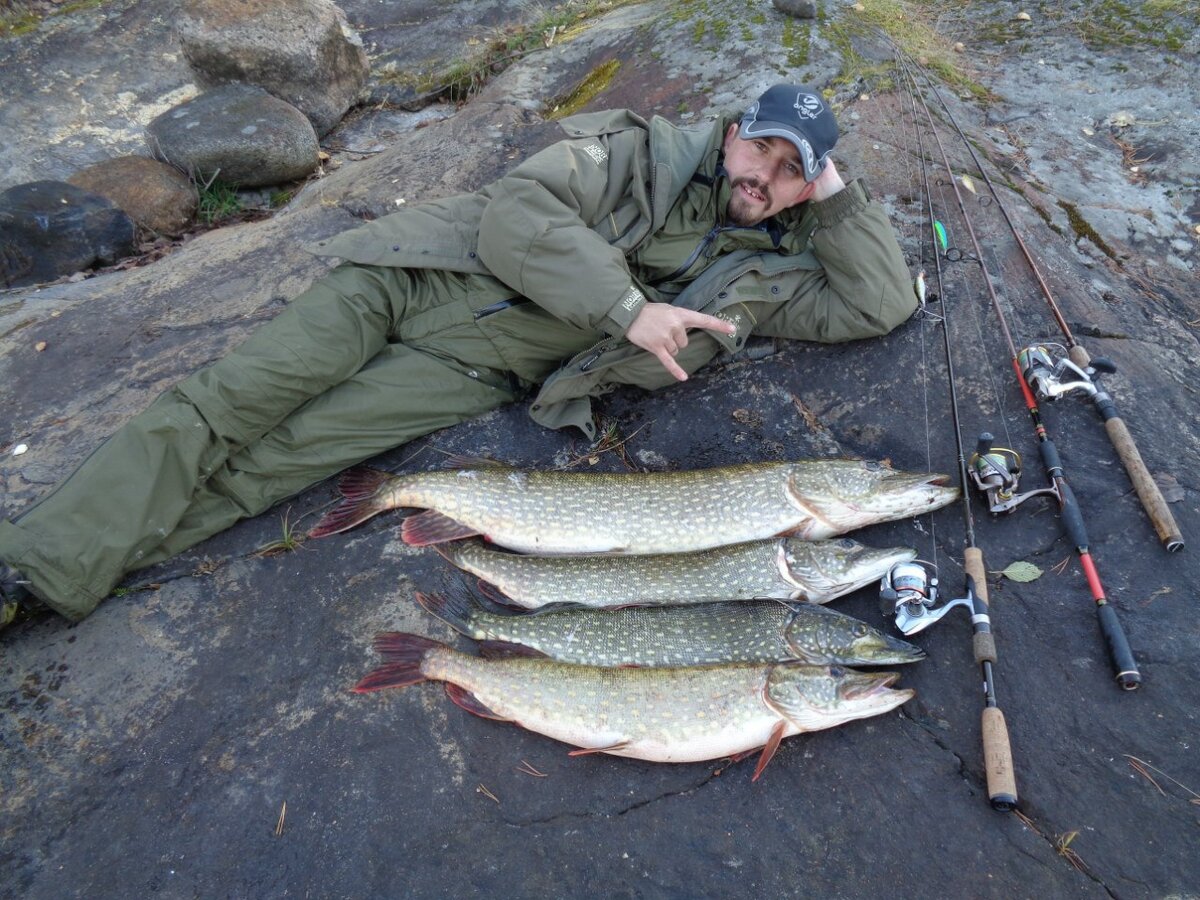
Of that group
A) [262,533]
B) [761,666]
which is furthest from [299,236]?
[761,666]

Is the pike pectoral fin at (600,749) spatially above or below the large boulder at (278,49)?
below

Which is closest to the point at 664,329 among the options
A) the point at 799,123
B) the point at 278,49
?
the point at 799,123

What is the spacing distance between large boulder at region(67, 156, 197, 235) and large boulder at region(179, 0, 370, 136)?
181 centimetres

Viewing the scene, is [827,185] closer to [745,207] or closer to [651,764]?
[745,207]

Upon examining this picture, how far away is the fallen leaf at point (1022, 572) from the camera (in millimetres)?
3684

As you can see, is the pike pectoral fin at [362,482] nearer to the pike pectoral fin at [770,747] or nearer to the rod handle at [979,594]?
the pike pectoral fin at [770,747]

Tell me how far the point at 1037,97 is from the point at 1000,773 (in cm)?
748

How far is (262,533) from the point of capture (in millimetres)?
4289

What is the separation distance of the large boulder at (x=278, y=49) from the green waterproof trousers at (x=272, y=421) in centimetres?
612

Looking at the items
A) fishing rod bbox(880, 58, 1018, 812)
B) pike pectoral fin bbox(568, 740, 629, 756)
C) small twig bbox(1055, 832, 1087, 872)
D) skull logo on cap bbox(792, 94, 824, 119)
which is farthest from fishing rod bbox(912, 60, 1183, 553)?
pike pectoral fin bbox(568, 740, 629, 756)

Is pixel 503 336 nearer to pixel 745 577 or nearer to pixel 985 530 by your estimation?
pixel 745 577

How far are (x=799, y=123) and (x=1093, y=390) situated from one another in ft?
7.52

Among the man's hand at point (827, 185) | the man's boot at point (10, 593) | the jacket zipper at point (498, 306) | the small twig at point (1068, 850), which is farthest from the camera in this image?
the jacket zipper at point (498, 306)

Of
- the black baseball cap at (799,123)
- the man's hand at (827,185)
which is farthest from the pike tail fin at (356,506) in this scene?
the man's hand at (827,185)
